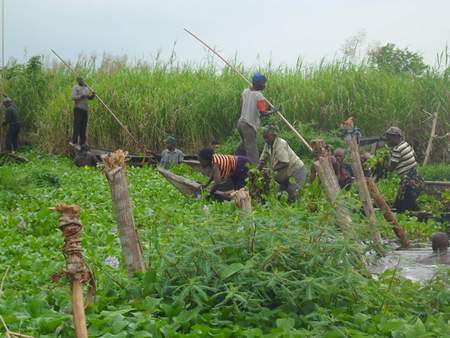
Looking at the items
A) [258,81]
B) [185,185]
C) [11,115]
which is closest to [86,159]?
[11,115]

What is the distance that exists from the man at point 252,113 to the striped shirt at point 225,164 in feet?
5.41

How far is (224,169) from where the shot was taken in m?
12.0

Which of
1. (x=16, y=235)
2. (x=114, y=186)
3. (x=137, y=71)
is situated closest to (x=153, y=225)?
(x=114, y=186)

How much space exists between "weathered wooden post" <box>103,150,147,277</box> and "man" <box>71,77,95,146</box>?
13.3 meters

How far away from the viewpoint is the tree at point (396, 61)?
1972cm

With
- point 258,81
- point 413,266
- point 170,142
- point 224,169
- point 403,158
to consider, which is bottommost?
point 413,266

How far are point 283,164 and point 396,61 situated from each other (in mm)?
17197

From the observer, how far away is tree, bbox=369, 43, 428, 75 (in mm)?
19719

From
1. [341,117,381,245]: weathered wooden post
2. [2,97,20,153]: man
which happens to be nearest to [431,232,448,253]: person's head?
[341,117,381,245]: weathered wooden post

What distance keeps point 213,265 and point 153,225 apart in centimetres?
65

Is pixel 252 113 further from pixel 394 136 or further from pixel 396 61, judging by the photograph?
pixel 396 61

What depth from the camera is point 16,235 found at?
8.56m

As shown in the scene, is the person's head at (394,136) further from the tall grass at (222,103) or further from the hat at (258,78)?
the tall grass at (222,103)

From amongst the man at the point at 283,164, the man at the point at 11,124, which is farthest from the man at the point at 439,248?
the man at the point at 11,124
